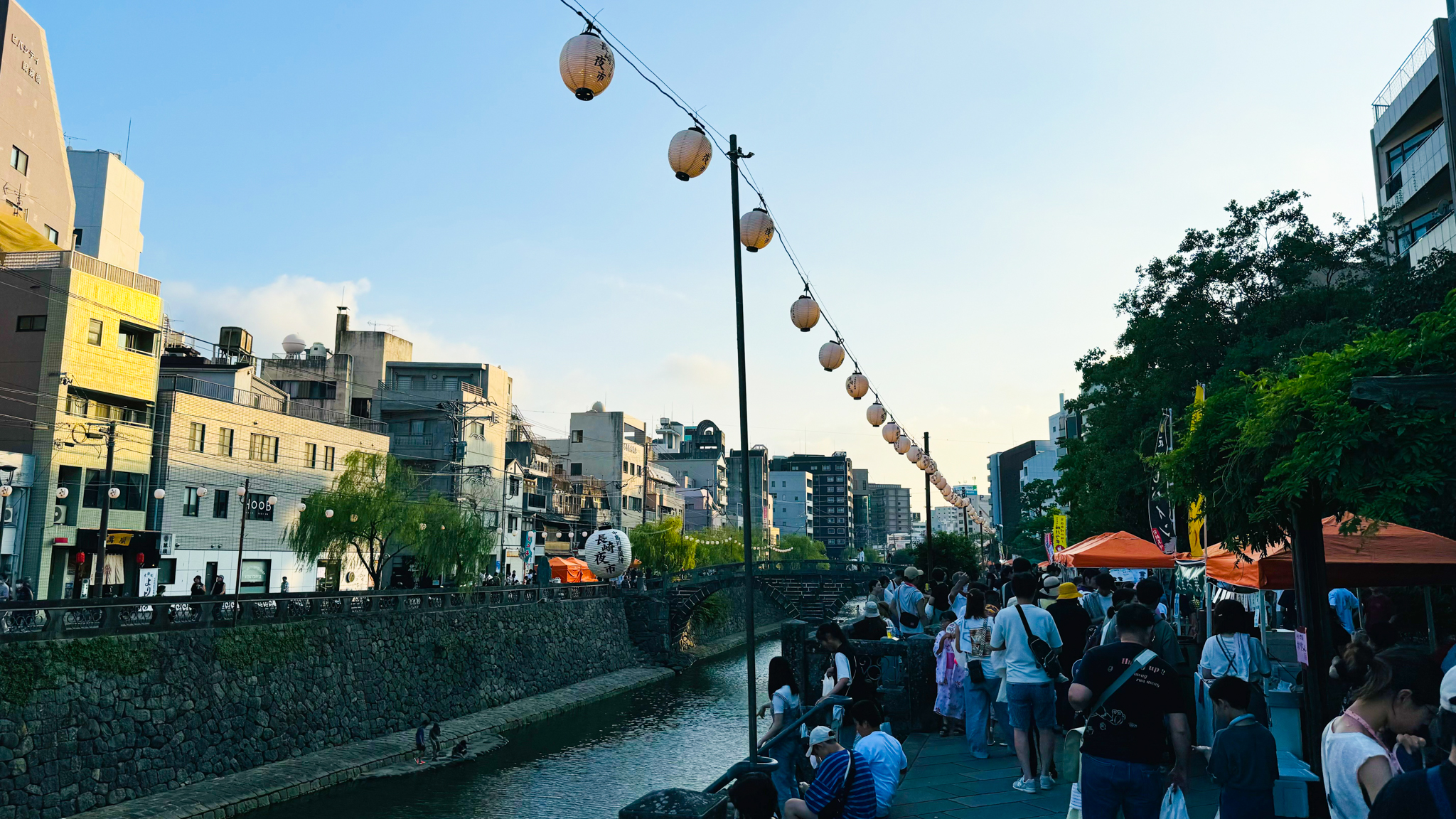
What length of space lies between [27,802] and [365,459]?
2206 cm

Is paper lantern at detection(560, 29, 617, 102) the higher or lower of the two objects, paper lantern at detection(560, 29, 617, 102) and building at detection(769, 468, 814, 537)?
the lower

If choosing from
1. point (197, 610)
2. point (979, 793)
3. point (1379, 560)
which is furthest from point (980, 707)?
point (197, 610)

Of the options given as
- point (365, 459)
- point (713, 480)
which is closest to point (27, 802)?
point (365, 459)

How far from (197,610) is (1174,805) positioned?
2095 centimetres

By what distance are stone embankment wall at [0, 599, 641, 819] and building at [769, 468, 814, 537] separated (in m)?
112

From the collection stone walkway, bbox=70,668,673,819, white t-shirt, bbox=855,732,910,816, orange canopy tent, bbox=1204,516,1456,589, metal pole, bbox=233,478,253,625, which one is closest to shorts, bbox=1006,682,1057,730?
white t-shirt, bbox=855,732,910,816

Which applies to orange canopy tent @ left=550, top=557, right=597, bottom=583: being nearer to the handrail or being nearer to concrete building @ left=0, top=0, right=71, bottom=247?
concrete building @ left=0, top=0, right=71, bottom=247

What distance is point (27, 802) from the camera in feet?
52.4

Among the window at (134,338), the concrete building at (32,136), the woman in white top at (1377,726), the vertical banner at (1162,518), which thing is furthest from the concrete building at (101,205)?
the woman in white top at (1377,726)

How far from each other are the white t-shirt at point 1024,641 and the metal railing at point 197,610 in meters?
17.1

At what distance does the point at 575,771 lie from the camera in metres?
23.6

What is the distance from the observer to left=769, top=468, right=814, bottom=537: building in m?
144

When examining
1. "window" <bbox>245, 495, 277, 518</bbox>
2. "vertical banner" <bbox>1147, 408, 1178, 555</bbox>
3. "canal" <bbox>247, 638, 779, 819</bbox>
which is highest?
"window" <bbox>245, 495, 277, 518</bbox>

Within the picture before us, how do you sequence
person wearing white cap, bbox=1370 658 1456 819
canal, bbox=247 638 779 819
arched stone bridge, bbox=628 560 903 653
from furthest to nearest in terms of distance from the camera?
arched stone bridge, bbox=628 560 903 653 → canal, bbox=247 638 779 819 → person wearing white cap, bbox=1370 658 1456 819
